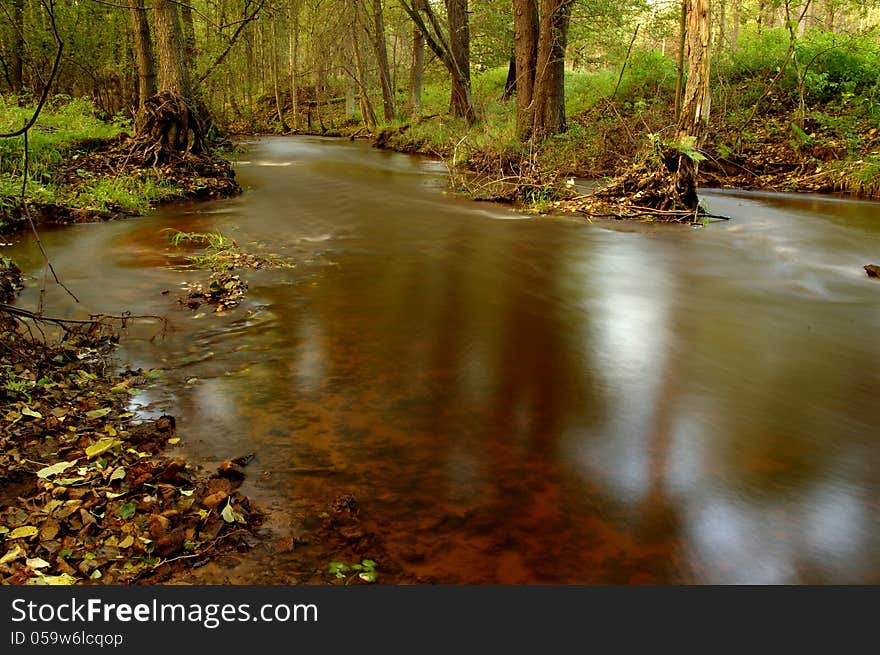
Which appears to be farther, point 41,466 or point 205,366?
point 205,366

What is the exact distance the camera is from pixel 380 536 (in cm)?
289

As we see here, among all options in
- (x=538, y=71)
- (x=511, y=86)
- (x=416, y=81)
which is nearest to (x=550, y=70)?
(x=538, y=71)

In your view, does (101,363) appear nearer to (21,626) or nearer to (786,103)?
(21,626)

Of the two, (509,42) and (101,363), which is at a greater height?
(509,42)

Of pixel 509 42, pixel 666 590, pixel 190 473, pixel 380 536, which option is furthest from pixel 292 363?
pixel 509 42

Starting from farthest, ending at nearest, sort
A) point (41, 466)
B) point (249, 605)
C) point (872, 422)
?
point (872, 422), point (41, 466), point (249, 605)

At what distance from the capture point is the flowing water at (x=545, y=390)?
295 cm

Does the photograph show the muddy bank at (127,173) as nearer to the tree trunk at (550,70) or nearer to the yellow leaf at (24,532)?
the tree trunk at (550,70)

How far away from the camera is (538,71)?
1519 cm

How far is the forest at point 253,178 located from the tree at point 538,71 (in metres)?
0.05

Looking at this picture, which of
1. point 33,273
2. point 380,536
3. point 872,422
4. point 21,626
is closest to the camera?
point 21,626

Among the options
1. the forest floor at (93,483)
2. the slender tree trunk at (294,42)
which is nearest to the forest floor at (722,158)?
the forest floor at (93,483)

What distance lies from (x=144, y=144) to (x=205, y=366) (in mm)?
9569

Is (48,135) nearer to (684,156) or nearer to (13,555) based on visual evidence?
(684,156)
